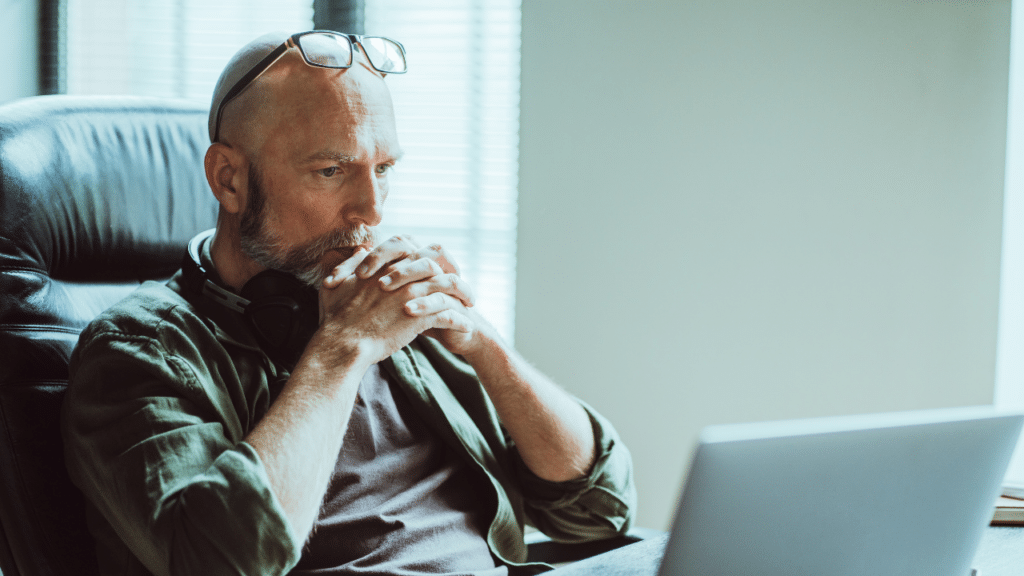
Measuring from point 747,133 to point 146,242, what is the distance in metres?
1.40

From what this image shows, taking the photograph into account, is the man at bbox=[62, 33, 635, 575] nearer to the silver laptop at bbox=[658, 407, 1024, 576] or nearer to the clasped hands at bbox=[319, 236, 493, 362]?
the clasped hands at bbox=[319, 236, 493, 362]

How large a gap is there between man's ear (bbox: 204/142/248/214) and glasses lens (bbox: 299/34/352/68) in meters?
0.19

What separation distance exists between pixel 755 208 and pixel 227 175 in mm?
1286

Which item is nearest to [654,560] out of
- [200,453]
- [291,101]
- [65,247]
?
[200,453]

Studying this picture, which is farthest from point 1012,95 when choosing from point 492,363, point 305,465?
point 305,465

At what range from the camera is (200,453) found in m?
0.91

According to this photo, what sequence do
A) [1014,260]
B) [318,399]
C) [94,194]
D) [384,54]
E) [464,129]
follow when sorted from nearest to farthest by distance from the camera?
[318,399] < [94,194] < [384,54] < [1014,260] < [464,129]

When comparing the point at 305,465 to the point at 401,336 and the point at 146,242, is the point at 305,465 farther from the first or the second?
the point at 146,242

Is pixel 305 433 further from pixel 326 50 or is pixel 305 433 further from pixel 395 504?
pixel 326 50

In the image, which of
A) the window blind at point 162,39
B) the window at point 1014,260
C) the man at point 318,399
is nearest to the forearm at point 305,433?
the man at point 318,399

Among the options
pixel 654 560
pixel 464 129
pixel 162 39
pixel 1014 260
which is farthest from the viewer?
pixel 162 39

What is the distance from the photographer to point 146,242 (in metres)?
1.23

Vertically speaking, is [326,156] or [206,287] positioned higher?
[326,156]

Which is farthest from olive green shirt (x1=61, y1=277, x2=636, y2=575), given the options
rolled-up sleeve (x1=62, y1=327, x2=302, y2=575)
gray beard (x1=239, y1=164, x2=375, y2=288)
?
gray beard (x1=239, y1=164, x2=375, y2=288)
